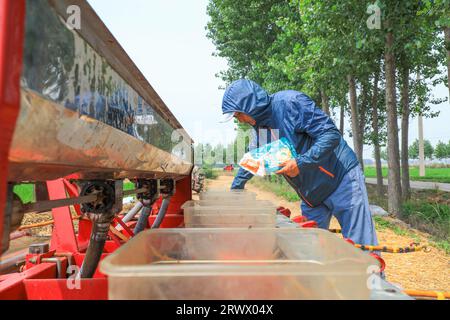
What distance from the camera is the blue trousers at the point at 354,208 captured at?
324 cm

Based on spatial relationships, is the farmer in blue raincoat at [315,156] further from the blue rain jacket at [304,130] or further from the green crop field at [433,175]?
the green crop field at [433,175]

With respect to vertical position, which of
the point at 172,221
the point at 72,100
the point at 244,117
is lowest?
the point at 172,221

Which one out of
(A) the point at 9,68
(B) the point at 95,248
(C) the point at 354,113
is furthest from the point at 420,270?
(C) the point at 354,113

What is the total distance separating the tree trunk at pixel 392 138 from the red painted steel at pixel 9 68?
9006 mm

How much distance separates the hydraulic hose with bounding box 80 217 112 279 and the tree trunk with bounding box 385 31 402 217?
331 inches

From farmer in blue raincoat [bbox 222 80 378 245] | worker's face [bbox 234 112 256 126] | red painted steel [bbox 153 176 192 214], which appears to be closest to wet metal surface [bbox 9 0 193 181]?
farmer in blue raincoat [bbox 222 80 378 245]

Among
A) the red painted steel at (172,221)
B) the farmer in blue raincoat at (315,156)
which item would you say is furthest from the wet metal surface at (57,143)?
the red painted steel at (172,221)

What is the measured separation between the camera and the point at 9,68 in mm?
589

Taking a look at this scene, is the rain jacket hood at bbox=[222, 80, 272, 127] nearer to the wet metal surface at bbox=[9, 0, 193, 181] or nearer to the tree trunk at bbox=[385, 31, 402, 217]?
the wet metal surface at bbox=[9, 0, 193, 181]

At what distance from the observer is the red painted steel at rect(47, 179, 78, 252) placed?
7.30 ft

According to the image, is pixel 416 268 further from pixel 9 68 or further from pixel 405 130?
pixel 405 130

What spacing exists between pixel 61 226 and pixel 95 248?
0.97 meters

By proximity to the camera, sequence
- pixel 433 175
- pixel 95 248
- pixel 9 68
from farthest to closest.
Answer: pixel 433 175 → pixel 95 248 → pixel 9 68
